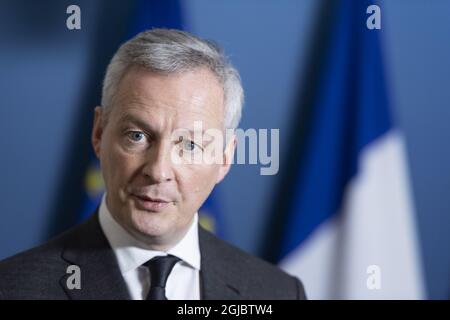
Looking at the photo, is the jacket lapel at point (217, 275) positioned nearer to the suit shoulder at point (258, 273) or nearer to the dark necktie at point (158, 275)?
the suit shoulder at point (258, 273)

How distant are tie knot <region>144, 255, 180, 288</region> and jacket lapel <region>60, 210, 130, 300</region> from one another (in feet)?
0.21

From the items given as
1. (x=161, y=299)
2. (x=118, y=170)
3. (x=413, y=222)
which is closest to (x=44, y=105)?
(x=118, y=170)

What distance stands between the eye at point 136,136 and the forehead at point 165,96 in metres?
0.03

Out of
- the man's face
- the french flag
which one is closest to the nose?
the man's face

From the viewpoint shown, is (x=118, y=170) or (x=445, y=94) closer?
(x=118, y=170)

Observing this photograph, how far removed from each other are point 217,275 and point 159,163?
316 millimetres

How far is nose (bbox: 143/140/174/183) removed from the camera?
129 centimetres

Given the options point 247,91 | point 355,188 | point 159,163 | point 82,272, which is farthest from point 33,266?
point 355,188

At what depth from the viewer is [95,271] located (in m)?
1.30

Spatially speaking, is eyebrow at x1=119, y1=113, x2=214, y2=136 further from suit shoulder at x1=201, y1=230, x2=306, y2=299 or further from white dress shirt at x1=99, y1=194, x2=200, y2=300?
suit shoulder at x1=201, y1=230, x2=306, y2=299

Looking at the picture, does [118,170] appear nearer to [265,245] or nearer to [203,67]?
[203,67]

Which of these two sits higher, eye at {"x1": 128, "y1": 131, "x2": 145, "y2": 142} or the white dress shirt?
eye at {"x1": 128, "y1": 131, "x2": 145, "y2": 142}

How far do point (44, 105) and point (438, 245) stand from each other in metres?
1.17

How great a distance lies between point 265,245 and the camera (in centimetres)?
168
